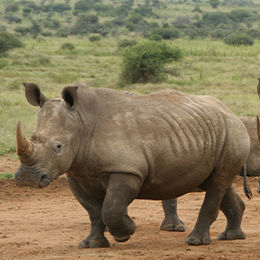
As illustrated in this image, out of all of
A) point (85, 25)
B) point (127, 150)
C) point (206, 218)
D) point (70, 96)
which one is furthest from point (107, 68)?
point (85, 25)

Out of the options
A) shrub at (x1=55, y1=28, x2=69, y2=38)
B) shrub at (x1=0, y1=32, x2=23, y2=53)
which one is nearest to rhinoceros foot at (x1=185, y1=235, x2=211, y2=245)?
shrub at (x1=0, y1=32, x2=23, y2=53)

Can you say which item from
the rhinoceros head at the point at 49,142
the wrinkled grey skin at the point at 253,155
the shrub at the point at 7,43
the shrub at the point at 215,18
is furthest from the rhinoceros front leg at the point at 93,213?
the shrub at the point at 215,18

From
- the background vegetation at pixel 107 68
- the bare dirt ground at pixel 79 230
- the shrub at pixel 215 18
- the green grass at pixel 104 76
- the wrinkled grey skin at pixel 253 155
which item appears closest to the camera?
the bare dirt ground at pixel 79 230

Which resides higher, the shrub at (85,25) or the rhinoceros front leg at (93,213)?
the rhinoceros front leg at (93,213)

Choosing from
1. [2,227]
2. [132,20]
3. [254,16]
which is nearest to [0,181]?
[2,227]

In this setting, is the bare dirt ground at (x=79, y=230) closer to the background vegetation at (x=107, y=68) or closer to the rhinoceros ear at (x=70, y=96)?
the rhinoceros ear at (x=70, y=96)

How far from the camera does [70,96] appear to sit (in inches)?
180

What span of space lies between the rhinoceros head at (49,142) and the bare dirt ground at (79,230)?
0.96 metres

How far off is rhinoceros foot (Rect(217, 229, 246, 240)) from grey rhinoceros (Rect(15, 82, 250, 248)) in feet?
1.48

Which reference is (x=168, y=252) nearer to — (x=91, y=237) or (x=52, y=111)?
(x=91, y=237)

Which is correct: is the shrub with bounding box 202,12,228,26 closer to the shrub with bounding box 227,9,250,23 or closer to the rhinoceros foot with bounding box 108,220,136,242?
the shrub with bounding box 227,9,250,23

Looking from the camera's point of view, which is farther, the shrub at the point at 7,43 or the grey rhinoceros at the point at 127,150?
the shrub at the point at 7,43

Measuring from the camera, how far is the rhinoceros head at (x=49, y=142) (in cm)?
417

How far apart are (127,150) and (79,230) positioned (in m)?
2.08
